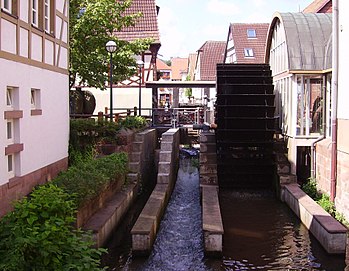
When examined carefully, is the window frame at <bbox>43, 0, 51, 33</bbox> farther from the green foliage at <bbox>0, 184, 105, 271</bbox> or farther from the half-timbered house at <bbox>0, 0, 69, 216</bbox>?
the green foliage at <bbox>0, 184, 105, 271</bbox>

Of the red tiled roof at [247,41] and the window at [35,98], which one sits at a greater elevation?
the red tiled roof at [247,41]

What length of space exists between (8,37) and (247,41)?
31345mm

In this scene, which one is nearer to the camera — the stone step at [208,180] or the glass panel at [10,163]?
the glass panel at [10,163]

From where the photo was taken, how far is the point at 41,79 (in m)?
10.0

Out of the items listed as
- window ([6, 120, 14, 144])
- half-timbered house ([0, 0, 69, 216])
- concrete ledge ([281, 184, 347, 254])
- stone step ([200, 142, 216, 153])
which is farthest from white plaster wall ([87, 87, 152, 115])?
window ([6, 120, 14, 144])

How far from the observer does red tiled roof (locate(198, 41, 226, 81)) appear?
1868 inches

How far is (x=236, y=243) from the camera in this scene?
9.66 metres

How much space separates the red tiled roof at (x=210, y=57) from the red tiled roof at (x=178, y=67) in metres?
30.4

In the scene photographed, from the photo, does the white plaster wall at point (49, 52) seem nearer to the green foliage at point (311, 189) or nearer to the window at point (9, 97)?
the window at point (9, 97)

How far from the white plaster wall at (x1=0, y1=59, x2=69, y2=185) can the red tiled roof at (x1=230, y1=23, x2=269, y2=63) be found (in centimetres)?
2634

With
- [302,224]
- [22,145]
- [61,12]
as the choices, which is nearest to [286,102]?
[302,224]

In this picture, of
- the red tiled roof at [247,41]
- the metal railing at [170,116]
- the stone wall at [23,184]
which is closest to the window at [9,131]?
the stone wall at [23,184]

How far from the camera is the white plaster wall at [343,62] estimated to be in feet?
35.6

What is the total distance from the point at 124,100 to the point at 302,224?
15.8 m
